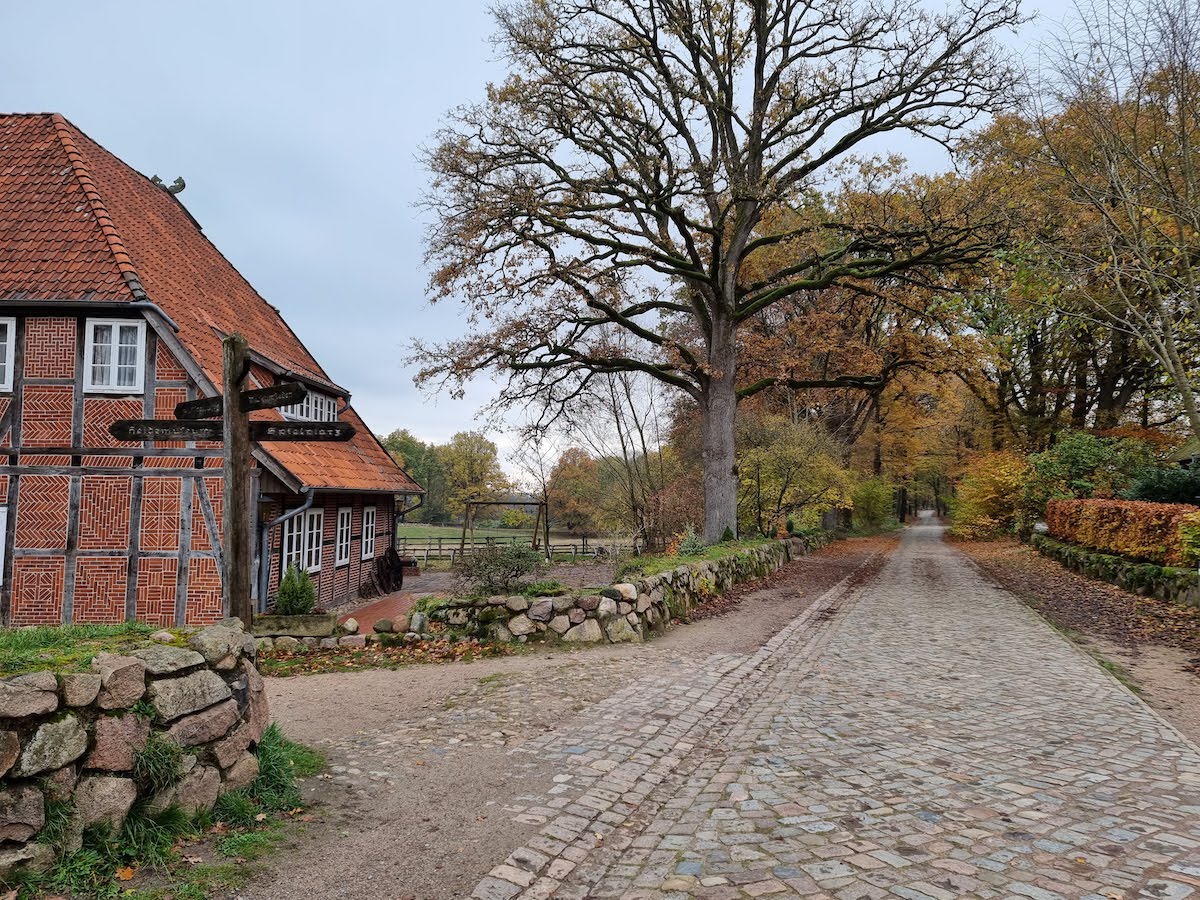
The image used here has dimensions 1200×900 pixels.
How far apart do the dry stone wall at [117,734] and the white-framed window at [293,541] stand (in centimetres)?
1076

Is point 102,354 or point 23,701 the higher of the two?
point 102,354

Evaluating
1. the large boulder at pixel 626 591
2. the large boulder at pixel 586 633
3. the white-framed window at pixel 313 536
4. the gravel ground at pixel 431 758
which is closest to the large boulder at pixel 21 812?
the gravel ground at pixel 431 758

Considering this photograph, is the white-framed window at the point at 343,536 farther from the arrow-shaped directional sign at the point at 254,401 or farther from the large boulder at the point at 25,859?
the large boulder at the point at 25,859

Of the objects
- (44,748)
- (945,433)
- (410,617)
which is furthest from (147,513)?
(945,433)

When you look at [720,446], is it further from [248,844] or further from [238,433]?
[248,844]

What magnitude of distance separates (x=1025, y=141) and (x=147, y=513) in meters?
20.8

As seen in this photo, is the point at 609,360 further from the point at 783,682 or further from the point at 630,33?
the point at 783,682

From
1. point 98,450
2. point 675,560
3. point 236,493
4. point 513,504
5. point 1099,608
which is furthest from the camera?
point 513,504

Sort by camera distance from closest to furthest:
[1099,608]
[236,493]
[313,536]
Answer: [236,493], [1099,608], [313,536]

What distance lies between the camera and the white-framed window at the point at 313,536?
635 inches

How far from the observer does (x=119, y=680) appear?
385cm

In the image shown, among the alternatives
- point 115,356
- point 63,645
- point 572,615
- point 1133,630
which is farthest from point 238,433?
point 1133,630

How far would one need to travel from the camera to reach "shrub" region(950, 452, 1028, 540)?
28.4 meters

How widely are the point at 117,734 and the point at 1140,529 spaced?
1730 cm
